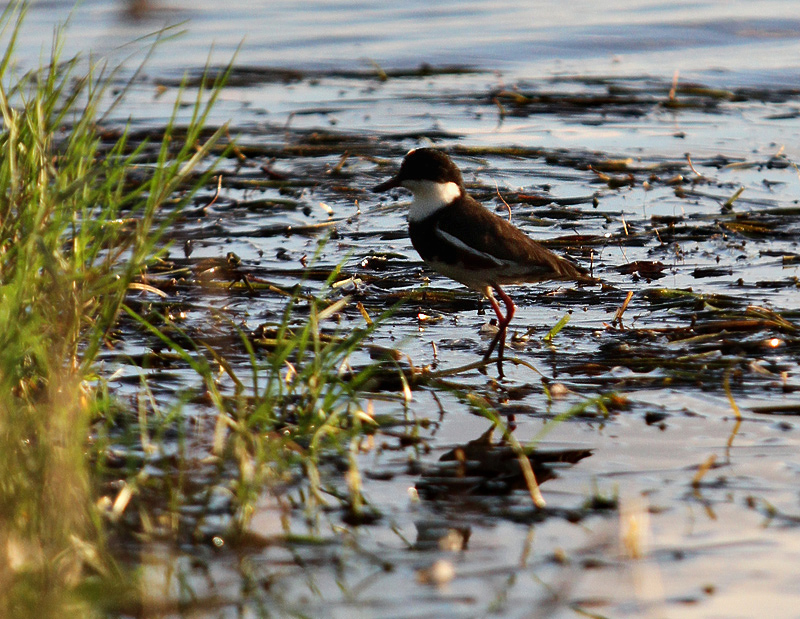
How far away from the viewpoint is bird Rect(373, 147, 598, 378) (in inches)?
238

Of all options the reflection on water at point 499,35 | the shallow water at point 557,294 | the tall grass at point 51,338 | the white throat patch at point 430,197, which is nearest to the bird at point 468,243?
the white throat patch at point 430,197

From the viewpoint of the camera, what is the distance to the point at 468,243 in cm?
607

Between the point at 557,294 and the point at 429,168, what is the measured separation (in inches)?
44.6

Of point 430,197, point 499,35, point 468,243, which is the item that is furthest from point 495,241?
point 499,35

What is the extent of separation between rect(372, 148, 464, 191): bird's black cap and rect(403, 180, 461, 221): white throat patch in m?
0.03

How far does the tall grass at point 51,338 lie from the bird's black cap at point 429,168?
197 centimetres

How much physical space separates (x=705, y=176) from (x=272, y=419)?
6.29 metres

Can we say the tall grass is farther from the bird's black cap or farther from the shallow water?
the bird's black cap

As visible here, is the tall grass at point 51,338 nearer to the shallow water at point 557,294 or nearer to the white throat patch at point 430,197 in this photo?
the shallow water at point 557,294

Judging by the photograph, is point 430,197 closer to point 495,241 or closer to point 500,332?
point 495,241

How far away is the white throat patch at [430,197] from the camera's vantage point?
250 inches

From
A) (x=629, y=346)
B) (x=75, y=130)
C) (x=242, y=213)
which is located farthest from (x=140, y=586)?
(x=242, y=213)

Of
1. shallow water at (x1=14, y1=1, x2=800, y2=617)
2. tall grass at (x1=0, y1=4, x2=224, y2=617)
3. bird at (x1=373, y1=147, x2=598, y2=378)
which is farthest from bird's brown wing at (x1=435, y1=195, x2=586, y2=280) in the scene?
tall grass at (x1=0, y1=4, x2=224, y2=617)

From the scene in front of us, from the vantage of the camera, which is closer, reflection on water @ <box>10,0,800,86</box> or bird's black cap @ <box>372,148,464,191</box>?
bird's black cap @ <box>372,148,464,191</box>
